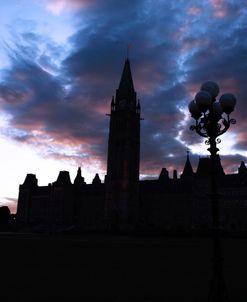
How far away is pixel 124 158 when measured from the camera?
102 m

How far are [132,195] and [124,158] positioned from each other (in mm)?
9640

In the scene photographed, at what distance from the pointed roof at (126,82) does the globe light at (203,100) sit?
310 ft

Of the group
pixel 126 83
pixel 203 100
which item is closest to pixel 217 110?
pixel 203 100

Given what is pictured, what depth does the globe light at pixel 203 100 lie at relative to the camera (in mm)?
12641

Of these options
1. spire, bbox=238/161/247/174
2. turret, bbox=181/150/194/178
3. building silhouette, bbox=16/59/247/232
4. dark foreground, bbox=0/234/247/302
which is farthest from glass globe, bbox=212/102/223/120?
turret, bbox=181/150/194/178

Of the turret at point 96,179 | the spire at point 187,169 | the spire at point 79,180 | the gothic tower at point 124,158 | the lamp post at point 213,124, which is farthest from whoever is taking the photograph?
the turret at point 96,179

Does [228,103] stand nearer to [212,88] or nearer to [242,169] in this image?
[212,88]

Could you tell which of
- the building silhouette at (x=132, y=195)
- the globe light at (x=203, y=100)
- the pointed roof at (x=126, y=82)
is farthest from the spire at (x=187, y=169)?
the globe light at (x=203, y=100)

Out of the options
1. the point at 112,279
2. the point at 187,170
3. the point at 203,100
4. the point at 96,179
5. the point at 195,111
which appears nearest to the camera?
the point at 203,100

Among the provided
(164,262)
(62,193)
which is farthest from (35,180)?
(164,262)

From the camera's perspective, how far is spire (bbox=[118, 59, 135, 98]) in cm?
10644

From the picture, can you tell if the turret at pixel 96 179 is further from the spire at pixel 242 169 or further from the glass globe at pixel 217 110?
the glass globe at pixel 217 110

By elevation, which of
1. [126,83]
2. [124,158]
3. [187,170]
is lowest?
[124,158]

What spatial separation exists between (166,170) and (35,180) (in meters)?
53.3
